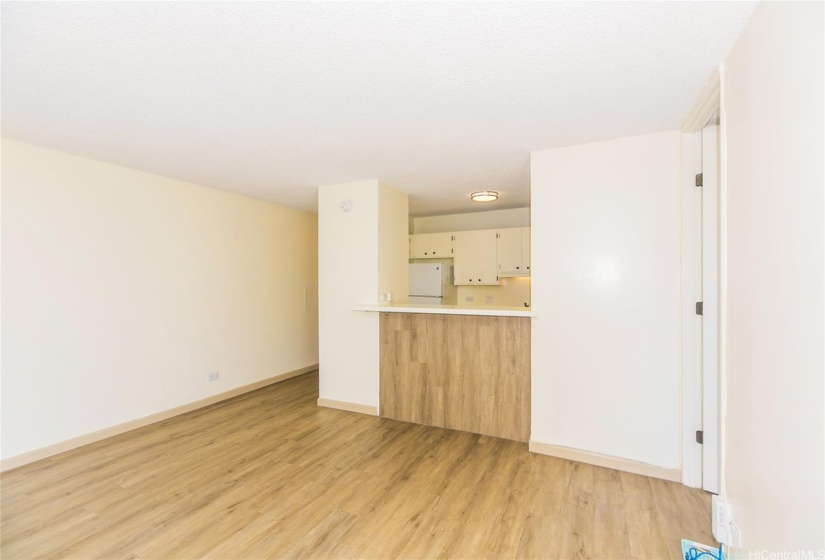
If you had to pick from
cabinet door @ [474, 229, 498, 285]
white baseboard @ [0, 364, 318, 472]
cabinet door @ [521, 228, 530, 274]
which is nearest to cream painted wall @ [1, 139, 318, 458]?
white baseboard @ [0, 364, 318, 472]

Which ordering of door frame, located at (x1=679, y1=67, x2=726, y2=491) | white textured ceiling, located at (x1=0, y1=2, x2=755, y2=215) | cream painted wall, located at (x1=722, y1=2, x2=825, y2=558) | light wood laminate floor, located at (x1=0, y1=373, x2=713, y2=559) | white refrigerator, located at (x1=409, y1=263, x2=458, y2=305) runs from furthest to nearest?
white refrigerator, located at (x1=409, y1=263, x2=458, y2=305) < door frame, located at (x1=679, y1=67, x2=726, y2=491) < light wood laminate floor, located at (x1=0, y1=373, x2=713, y2=559) < white textured ceiling, located at (x1=0, y1=2, x2=755, y2=215) < cream painted wall, located at (x1=722, y1=2, x2=825, y2=558)

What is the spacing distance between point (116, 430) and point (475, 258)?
14.4 feet

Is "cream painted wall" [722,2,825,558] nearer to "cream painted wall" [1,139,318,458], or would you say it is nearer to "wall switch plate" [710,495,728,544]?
"wall switch plate" [710,495,728,544]

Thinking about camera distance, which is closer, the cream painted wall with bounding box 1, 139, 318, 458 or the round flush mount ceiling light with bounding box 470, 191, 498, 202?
the cream painted wall with bounding box 1, 139, 318, 458

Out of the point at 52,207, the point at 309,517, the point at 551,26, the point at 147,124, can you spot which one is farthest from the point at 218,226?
the point at 551,26

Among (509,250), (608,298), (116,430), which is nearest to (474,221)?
(509,250)

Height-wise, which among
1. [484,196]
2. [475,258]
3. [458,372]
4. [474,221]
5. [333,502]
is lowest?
[333,502]

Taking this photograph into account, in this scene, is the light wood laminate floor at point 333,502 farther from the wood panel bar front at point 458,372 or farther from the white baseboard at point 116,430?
the wood panel bar front at point 458,372

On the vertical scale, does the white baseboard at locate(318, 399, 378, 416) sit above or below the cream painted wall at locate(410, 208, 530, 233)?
below

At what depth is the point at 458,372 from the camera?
352 cm

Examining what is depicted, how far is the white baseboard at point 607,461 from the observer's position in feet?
8.60

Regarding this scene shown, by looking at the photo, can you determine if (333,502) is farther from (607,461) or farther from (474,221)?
(474,221)

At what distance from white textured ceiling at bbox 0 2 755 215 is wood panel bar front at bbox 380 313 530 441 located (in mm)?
1530

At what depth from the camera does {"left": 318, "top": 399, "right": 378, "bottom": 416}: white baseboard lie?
396cm
